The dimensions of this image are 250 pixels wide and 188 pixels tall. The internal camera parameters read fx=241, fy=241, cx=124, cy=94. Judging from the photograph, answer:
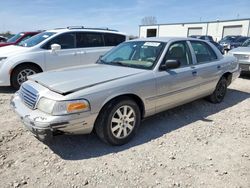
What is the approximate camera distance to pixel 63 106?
2.93 meters

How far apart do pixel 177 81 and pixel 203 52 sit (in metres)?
1.40

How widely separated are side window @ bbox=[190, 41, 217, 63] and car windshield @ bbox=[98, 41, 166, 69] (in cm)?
101

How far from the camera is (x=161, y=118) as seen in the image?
4.64m

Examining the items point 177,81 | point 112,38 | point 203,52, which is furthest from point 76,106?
point 112,38

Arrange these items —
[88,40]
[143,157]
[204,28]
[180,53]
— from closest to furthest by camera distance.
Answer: [143,157] → [180,53] → [88,40] → [204,28]

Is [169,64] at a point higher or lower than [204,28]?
lower

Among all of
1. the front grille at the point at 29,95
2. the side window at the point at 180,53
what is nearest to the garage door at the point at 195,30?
the side window at the point at 180,53

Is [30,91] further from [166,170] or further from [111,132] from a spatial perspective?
[166,170]

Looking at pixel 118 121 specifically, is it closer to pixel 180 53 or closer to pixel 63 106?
pixel 63 106

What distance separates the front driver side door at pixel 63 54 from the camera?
6639 mm

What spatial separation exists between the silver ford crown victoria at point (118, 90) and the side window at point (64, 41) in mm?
2664

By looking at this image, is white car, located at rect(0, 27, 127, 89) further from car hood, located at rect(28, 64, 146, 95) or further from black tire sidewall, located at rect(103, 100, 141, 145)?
black tire sidewall, located at rect(103, 100, 141, 145)

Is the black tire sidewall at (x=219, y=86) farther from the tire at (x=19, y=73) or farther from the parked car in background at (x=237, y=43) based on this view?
the parked car in background at (x=237, y=43)

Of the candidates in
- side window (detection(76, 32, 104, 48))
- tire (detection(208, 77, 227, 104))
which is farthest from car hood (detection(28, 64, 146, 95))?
side window (detection(76, 32, 104, 48))
